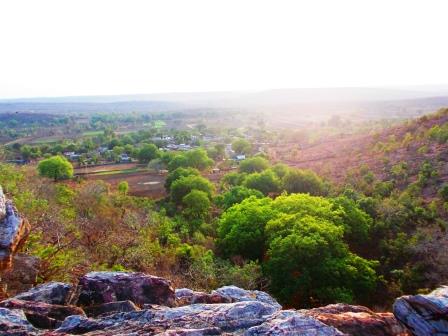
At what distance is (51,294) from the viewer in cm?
945

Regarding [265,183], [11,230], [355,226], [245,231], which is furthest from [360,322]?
[265,183]

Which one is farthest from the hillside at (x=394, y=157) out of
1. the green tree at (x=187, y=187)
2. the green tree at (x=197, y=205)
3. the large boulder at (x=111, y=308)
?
the large boulder at (x=111, y=308)

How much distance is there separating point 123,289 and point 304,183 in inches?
1002

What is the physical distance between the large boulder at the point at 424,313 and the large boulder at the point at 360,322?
31cm

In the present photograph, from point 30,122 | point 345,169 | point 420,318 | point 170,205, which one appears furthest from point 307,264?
point 30,122

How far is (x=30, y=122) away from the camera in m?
148

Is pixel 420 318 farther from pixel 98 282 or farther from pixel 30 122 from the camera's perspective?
pixel 30 122

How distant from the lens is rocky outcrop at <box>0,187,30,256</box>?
908 cm

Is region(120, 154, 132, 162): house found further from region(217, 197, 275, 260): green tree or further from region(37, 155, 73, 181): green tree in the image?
region(217, 197, 275, 260): green tree

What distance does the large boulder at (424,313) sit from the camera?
7.69 metres

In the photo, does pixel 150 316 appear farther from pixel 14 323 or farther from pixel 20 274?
pixel 20 274

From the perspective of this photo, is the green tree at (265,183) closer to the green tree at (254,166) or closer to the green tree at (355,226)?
the green tree at (254,166)

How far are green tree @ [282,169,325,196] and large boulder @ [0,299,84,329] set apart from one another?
2641 cm

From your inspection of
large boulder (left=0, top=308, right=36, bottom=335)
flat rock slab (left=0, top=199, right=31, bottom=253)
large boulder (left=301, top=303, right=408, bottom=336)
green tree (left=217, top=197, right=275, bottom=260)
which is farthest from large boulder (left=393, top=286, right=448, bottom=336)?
green tree (left=217, top=197, right=275, bottom=260)
